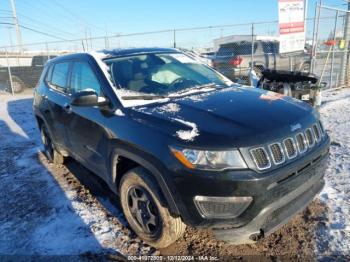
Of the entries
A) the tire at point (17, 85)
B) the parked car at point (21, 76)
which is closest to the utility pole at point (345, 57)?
the parked car at point (21, 76)

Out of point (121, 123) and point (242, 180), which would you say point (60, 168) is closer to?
point (121, 123)

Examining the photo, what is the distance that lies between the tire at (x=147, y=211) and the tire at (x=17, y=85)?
1499 cm

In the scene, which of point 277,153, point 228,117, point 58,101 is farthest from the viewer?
point 58,101

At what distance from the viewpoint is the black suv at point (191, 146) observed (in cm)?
247

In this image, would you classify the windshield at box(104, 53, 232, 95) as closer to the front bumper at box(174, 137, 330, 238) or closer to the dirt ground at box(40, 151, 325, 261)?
the front bumper at box(174, 137, 330, 238)

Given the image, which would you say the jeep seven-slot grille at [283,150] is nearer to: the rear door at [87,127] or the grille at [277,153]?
the grille at [277,153]

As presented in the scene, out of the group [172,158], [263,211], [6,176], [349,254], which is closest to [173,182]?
[172,158]

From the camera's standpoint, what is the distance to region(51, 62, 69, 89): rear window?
4.56 m

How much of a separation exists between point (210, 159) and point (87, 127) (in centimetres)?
178

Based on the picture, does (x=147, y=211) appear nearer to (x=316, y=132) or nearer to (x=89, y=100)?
(x=89, y=100)

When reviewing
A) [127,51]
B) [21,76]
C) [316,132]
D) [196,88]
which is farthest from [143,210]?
[21,76]

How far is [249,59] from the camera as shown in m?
13.3

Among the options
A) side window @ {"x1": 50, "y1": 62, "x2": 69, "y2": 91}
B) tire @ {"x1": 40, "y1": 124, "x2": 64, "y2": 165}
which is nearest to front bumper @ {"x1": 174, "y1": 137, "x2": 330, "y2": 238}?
side window @ {"x1": 50, "y1": 62, "x2": 69, "y2": 91}

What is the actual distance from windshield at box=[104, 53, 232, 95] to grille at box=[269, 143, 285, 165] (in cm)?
138
